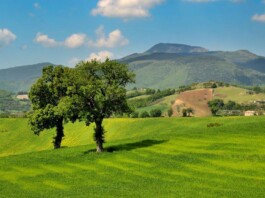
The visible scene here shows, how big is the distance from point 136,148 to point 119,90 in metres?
11.7

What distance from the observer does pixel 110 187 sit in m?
52.9

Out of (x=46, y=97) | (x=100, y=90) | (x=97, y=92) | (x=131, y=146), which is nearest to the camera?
(x=97, y=92)

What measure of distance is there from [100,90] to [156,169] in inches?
868

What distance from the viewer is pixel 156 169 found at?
203 ft

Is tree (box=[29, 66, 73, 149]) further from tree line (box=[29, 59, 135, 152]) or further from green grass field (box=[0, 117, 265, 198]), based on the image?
green grass field (box=[0, 117, 265, 198])

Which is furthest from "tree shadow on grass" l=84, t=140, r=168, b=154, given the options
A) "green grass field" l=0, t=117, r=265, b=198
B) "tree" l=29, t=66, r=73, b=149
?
"tree" l=29, t=66, r=73, b=149

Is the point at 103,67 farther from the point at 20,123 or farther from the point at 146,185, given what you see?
the point at 20,123

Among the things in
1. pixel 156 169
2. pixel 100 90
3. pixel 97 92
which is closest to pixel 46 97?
pixel 100 90

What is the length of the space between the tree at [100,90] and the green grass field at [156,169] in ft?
24.1

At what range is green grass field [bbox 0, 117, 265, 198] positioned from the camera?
5028 cm

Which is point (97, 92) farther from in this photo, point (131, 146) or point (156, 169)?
point (156, 169)

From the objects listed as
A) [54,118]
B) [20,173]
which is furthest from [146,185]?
[54,118]

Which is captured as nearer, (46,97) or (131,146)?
(131,146)

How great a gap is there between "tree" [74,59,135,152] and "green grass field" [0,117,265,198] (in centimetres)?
734
